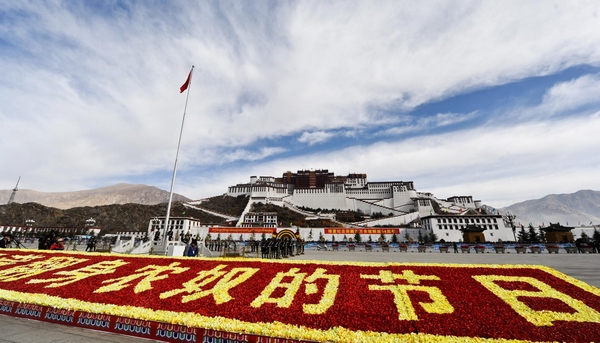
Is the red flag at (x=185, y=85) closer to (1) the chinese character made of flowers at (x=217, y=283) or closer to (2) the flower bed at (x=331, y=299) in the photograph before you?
(2) the flower bed at (x=331, y=299)

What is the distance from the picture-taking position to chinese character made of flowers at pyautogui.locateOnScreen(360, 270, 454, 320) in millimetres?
4961

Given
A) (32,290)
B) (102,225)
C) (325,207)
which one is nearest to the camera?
(32,290)

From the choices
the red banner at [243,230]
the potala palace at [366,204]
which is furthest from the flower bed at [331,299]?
the potala palace at [366,204]

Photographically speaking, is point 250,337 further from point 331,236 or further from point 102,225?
point 102,225

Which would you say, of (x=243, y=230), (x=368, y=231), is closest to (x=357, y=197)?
(x=368, y=231)

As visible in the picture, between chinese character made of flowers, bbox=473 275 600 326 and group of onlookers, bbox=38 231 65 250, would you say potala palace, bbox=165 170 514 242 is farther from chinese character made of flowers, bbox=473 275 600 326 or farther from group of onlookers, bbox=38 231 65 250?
chinese character made of flowers, bbox=473 275 600 326

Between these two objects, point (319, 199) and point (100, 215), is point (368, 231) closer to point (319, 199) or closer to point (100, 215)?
point (319, 199)

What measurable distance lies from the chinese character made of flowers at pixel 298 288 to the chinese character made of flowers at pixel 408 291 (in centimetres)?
105

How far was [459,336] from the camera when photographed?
4.03 metres

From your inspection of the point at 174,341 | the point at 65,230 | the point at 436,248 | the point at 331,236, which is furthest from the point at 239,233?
the point at 65,230

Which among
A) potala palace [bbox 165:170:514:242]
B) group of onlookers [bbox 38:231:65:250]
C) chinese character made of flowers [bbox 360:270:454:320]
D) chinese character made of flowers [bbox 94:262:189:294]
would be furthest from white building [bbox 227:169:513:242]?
chinese character made of flowers [bbox 94:262:189:294]

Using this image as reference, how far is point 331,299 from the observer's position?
5.73 meters

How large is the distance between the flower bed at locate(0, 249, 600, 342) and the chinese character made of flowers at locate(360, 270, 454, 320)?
2 centimetres

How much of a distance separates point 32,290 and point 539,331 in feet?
38.7
